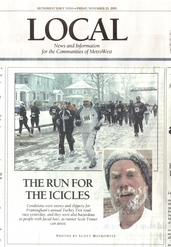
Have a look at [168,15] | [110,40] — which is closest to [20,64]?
[110,40]

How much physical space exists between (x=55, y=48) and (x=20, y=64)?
7 cm

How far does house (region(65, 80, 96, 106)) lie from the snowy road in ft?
0.17

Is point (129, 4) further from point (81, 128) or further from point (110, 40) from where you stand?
point (81, 128)

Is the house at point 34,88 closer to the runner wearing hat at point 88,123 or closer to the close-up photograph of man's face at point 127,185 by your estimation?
the runner wearing hat at point 88,123

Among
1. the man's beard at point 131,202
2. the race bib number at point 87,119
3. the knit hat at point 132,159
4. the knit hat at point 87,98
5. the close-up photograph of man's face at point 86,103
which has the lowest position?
the man's beard at point 131,202

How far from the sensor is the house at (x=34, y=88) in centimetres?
50

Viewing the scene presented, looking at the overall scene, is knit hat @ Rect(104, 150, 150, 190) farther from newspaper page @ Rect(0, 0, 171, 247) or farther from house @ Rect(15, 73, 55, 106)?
house @ Rect(15, 73, 55, 106)

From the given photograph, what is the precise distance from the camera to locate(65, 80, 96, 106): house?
50 centimetres

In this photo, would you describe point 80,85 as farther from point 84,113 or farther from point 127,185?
point 127,185

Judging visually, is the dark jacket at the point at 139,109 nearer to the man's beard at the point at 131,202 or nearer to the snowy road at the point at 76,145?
the snowy road at the point at 76,145

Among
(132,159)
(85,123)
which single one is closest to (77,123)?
(85,123)

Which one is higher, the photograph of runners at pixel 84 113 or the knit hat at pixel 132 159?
the photograph of runners at pixel 84 113

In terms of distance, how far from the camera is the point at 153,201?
50 centimetres

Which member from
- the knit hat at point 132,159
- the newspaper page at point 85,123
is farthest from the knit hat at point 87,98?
the knit hat at point 132,159
